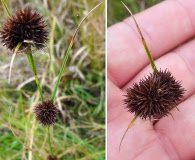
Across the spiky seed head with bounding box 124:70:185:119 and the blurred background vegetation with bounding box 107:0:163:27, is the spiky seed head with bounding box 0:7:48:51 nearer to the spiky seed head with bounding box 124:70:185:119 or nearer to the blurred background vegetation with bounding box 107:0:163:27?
the spiky seed head with bounding box 124:70:185:119

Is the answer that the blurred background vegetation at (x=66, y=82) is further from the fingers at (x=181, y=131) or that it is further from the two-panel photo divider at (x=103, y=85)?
the fingers at (x=181, y=131)

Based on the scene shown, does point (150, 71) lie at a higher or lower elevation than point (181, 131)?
higher

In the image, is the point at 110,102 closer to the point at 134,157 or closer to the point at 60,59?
the point at 134,157

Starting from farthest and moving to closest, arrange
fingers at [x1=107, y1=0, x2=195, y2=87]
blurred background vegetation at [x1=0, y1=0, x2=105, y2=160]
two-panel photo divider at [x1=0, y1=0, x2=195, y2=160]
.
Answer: blurred background vegetation at [x1=0, y1=0, x2=105, y2=160] < fingers at [x1=107, y1=0, x2=195, y2=87] < two-panel photo divider at [x1=0, y1=0, x2=195, y2=160]

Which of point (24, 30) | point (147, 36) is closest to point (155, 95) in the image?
point (24, 30)

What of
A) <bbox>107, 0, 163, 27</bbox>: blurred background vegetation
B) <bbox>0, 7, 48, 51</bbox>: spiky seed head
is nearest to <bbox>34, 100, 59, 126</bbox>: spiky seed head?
<bbox>0, 7, 48, 51</bbox>: spiky seed head

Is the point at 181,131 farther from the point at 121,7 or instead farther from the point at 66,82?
the point at 121,7

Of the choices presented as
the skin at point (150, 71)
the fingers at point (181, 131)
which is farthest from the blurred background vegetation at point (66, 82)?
the fingers at point (181, 131)

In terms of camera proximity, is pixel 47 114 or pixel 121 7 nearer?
pixel 47 114
